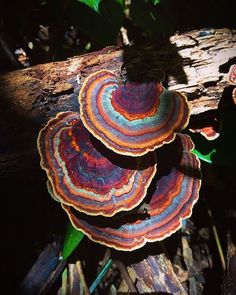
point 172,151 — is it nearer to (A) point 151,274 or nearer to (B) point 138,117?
(B) point 138,117

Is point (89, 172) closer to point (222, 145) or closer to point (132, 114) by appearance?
point (132, 114)

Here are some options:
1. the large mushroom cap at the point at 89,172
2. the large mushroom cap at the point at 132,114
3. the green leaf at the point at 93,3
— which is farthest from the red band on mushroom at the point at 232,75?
the green leaf at the point at 93,3

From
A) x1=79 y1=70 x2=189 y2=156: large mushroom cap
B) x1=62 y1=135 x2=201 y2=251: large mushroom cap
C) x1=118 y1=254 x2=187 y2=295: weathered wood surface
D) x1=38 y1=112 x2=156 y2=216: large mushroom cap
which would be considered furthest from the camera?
x1=118 y1=254 x2=187 y2=295: weathered wood surface

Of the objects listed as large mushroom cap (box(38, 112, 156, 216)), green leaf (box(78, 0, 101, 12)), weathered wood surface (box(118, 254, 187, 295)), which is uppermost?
green leaf (box(78, 0, 101, 12))

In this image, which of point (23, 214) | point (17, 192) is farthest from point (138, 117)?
point (23, 214)

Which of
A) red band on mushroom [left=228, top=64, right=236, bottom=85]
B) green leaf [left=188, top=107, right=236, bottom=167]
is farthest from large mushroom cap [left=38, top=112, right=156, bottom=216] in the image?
red band on mushroom [left=228, top=64, right=236, bottom=85]

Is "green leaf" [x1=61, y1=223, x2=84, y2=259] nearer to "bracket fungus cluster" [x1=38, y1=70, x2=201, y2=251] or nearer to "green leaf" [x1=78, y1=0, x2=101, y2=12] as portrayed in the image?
"bracket fungus cluster" [x1=38, y1=70, x2=201, y2=251]

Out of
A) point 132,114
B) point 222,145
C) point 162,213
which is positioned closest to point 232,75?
point 222,145
